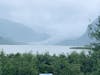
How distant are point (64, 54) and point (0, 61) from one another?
655cm

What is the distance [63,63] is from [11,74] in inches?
157

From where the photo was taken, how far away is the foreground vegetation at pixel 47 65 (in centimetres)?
2347

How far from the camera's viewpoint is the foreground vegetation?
2347cm

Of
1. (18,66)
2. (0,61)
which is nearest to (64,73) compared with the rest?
(18,66)

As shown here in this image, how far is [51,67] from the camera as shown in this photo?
82.5ft

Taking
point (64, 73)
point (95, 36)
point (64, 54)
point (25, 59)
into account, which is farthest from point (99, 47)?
point (64, 54)

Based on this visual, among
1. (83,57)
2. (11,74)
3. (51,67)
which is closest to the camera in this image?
(11,74)

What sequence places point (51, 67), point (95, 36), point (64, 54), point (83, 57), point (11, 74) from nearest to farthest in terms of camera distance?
1. point (95, 36)
2. point (11, 74)
3. point (51, 67)
4. point (83, 57)
5. point (64, 54)

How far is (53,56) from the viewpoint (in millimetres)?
28109

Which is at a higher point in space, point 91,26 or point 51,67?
point 91,26

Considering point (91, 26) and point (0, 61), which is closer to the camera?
point (91, 26)

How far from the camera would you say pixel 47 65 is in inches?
1022

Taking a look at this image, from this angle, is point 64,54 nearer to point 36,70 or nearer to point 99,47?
point 36,70

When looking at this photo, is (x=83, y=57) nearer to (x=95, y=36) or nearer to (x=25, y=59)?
(x=25, y=59)
